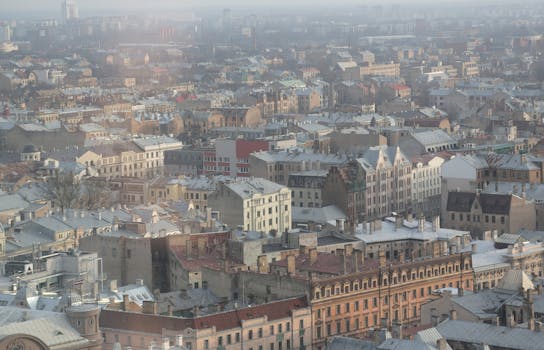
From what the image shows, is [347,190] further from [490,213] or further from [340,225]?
[340,225]

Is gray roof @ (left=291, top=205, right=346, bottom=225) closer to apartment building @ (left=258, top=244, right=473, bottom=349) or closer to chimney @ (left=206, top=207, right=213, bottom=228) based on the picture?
chimney @ (left=206, top=207, right=213, bottom=228)

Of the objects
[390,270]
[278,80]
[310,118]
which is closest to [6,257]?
[390,270]

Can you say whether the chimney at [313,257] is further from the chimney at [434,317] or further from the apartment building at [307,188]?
the apartment building at [307,188]

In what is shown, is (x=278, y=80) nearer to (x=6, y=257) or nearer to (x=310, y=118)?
(x=310, y=118)

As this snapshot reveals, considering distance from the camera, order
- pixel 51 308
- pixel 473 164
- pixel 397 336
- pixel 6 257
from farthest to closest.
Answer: pixel 473 164 → pixel 6 257 → pixel 51 308 → pixel 397 336

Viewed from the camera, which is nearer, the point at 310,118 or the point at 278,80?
the point at 310,118

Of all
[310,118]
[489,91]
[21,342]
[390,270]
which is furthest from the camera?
[489,91]
